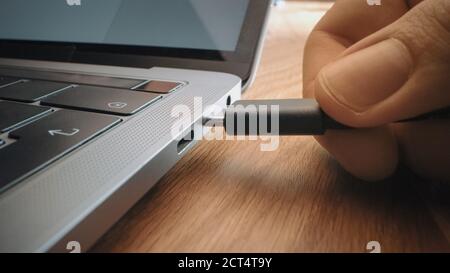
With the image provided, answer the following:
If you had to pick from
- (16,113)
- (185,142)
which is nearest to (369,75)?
(185,142)

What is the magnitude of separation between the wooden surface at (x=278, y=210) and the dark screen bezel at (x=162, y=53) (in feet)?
0.36

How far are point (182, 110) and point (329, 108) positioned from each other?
0.10 m

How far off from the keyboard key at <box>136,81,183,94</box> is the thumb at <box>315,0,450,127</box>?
140 millimetres

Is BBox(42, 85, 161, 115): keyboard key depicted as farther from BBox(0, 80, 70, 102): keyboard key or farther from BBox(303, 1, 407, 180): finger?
BBox(303, 1, 407, 180): finger

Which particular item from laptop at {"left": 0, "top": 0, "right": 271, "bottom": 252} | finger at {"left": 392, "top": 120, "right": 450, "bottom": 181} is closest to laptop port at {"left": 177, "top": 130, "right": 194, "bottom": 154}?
laptop at {"left": 0, "top": 0, "right": 271, "bottom": 252}

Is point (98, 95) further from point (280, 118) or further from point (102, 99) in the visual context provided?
point (280, 118)

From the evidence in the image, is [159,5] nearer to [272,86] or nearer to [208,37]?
[208,37]

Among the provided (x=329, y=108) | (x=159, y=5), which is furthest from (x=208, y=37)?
(x=329, y=108)

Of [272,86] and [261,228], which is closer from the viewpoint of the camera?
[261,228]

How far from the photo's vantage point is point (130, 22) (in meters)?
0.37

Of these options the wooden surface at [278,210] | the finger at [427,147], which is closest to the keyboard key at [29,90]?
the wooden surface at [278,210]

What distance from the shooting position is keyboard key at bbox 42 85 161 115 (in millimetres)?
254

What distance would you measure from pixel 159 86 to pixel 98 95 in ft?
0.16

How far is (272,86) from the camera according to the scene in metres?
0.48
